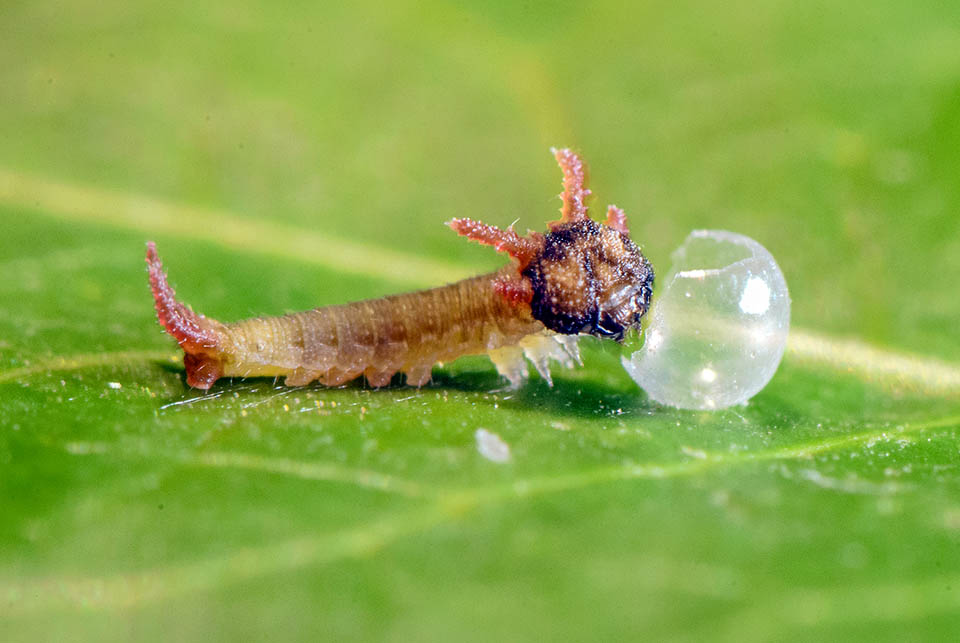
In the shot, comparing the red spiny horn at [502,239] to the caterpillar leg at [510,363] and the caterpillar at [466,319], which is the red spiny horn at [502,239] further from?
the caterpillar leg at [510,363]

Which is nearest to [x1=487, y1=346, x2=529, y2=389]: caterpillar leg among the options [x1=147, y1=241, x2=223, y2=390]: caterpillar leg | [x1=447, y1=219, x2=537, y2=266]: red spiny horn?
[x1=447, y1=219, x2=537, y2=266]: red spiny horn

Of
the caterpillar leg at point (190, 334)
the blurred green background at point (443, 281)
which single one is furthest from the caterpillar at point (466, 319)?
the blurred green background at point (443, 281)

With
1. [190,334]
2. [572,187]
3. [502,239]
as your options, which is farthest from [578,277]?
[190,334]

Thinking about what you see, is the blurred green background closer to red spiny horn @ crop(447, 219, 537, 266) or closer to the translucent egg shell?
the translucent egg shell

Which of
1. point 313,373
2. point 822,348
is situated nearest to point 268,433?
point 313,373

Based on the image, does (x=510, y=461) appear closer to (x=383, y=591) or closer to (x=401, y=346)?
(x=383, y=591)

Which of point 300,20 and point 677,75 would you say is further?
point 300,20
